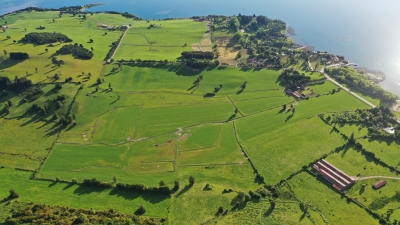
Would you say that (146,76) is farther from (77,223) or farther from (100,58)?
(77,223)

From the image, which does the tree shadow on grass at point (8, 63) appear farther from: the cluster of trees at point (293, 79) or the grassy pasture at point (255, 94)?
the cluster of trees at point (293, 79)

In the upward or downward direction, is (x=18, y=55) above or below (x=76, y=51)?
below

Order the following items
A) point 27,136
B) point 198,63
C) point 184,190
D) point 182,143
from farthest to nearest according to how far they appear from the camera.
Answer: point 198,63, point 27,136, point 182,143, point 184,190

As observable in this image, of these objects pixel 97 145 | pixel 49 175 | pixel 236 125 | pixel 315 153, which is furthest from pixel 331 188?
pixel 49 175

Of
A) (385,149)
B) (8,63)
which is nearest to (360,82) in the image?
(385,149)

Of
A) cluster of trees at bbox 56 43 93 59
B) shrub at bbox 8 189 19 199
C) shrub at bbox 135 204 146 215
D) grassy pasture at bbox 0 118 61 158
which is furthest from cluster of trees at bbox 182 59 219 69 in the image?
shrub at bbox 8 189 19 199

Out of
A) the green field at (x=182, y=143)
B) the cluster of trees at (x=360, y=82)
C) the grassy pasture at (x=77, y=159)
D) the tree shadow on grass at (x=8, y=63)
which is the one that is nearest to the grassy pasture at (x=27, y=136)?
the green field at (x=182, y=143)

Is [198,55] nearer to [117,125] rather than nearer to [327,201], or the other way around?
[117,125]
